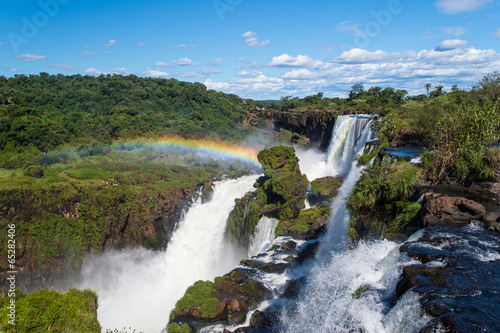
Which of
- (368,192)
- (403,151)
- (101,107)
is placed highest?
(101,107)

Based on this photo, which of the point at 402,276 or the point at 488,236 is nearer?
the point at 402,276

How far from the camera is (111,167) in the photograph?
124 ft

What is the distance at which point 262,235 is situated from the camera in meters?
24.9

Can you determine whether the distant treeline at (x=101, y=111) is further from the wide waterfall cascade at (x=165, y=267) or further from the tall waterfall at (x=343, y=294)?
the tall waterfall at (x=343, y=294)

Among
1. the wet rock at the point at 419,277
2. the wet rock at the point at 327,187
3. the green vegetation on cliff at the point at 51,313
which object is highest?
the wet rock at the point at 419,277

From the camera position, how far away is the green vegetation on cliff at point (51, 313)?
11.0m

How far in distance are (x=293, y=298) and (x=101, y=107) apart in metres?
71.3

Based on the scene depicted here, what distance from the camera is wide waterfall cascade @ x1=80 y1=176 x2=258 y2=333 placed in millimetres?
25734

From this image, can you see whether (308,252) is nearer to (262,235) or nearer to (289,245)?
(289,245)

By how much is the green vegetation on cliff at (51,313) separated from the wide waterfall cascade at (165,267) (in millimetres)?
12419

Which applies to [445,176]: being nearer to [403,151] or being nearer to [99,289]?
[403,151]

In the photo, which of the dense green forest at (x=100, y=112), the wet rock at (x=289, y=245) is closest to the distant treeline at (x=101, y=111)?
the dense green forest at (x=100, y=112)

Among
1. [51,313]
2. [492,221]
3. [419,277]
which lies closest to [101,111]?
[51,313]

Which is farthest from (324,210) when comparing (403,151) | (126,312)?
(126,312)
